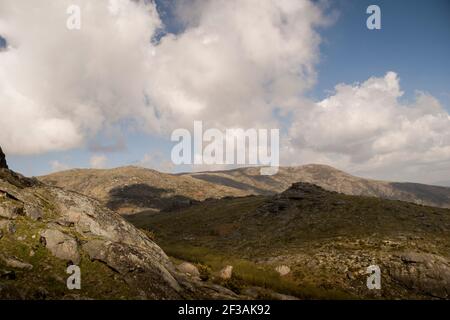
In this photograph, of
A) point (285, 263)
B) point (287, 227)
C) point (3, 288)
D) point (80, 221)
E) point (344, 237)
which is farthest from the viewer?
point (287, 227)

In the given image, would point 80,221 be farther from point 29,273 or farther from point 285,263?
point 285,263

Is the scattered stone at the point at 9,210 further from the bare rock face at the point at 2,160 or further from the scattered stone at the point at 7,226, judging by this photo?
the bare rock face at the point at 2,160

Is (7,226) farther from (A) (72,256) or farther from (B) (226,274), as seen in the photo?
(B) (226,274)

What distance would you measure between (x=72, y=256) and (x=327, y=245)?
89.4 feet

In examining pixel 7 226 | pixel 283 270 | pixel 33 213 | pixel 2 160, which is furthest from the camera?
pixel 283 270

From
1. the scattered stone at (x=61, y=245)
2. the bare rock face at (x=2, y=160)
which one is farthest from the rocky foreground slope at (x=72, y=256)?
the bare rock face at (x=2, y=160)

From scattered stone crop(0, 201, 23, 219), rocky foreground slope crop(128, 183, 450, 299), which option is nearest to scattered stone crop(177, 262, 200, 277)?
rocky foreground slope crop(128, 183, 450, 299)

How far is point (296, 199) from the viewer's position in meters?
57.1

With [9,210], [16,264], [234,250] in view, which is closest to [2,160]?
[9,210]

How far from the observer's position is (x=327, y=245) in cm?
3606

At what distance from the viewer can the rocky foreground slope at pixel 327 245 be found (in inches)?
1059
